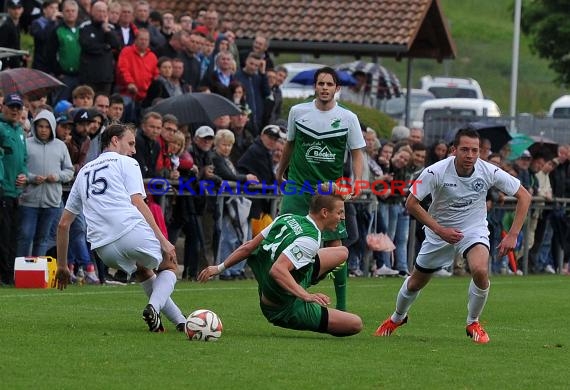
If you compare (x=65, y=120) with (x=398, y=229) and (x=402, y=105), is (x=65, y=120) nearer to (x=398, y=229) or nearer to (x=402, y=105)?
(x=398, y=229)

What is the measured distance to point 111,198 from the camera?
11.7 meters

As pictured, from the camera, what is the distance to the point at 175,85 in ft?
72.3

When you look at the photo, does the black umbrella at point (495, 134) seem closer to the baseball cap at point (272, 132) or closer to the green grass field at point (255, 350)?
the baseball cap at point (272, 132)

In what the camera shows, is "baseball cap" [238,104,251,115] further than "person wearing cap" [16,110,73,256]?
Yes

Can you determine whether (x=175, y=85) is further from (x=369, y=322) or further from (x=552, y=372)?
(x=552, y=372)

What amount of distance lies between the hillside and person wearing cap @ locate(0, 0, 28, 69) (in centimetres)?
3982

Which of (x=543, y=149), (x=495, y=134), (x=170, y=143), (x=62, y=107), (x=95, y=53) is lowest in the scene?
(x=543, y=149)

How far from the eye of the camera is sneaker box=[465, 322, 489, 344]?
12180 mm

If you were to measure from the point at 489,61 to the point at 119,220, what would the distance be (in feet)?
208

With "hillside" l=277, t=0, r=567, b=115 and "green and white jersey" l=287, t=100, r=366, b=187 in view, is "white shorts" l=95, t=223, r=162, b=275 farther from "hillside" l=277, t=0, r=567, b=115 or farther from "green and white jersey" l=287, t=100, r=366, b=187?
"hillside" l=277, t=0, r=567, b=115

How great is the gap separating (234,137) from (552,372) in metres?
11.3

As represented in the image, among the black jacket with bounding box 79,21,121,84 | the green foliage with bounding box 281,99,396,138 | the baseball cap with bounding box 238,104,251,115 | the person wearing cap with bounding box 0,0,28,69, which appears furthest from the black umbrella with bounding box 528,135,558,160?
the person wearing cap with bounding box 0,0,28,69

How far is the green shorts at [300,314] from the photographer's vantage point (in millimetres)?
11578

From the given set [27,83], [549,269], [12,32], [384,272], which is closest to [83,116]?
[27,83]
